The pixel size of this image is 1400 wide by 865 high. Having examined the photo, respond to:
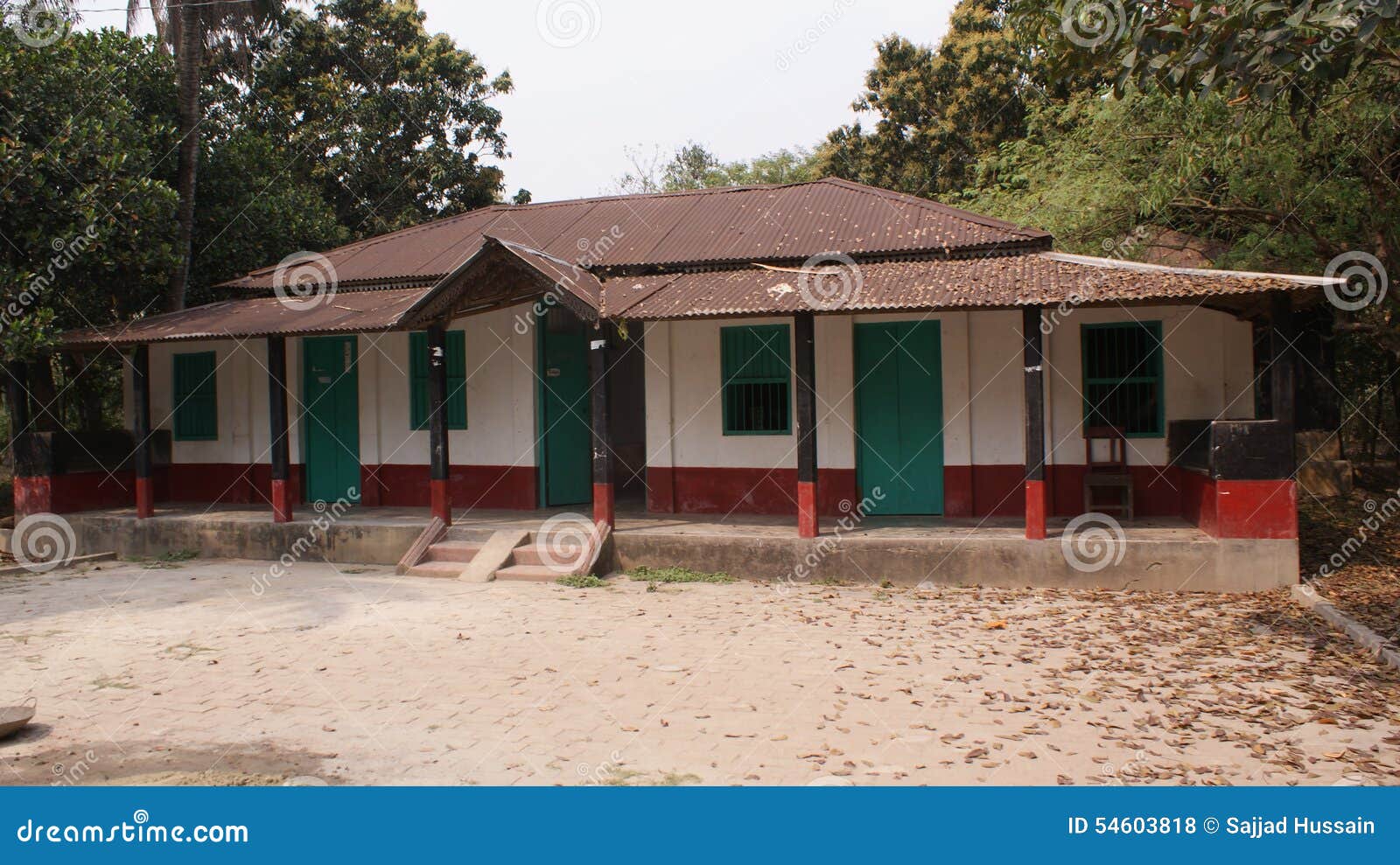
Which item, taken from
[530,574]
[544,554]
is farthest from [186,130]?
[530,574]

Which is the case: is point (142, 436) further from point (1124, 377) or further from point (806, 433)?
point (1124, 377)

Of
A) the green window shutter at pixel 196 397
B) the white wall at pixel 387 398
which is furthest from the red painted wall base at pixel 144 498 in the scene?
the green window shutter at pixel 196 397

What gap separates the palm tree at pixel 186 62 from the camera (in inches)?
561

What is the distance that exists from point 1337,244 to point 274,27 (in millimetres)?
17482

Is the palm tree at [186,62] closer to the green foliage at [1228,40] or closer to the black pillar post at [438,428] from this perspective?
the black pillar post at [438,428]

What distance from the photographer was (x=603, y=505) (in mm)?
10484

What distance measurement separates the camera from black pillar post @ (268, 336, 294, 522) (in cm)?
1162

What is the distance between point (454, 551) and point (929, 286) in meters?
5.81

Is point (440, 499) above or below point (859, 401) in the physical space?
below

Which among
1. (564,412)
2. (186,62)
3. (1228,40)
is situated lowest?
(564,412)

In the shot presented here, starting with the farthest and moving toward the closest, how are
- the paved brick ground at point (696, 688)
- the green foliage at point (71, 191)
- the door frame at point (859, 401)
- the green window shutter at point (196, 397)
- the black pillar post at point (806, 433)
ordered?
the green window shutter at point (196, 397), the green foliage at point (71, 191), the door frame at point (859, 401), the black pillar post at point (806, 433), the paved brick ground at point (696, 688)

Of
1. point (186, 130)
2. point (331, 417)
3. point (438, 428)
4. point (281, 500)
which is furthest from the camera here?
point (186, 130)

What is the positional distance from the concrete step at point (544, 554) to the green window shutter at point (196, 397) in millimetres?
6164

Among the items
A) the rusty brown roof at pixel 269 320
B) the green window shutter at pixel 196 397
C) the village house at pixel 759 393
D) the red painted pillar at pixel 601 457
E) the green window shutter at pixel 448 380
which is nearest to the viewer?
the village house at pixel 759 393
